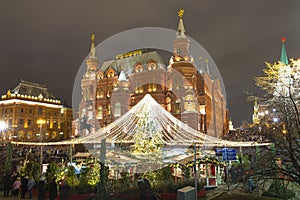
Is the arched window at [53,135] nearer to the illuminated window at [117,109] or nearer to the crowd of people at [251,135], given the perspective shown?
the illuminated window at [117,109]

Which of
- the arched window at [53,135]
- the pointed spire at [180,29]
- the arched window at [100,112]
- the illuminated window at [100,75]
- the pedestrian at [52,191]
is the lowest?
the pedestrian at [52,191]

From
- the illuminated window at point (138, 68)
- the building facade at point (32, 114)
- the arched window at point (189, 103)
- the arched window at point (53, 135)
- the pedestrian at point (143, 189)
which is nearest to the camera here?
the pedestrian at point (143, 189)

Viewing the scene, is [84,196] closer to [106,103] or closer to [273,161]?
[273,161]

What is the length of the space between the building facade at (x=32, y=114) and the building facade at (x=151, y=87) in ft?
43.3

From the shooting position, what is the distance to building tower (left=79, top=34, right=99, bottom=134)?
57.4 metres

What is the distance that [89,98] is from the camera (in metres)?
61.0

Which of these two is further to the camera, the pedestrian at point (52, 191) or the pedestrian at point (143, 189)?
the pedestrian at point (52, 191)

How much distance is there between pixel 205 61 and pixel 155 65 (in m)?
17.1

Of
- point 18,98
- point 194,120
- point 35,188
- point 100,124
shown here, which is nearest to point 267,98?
point 35,188

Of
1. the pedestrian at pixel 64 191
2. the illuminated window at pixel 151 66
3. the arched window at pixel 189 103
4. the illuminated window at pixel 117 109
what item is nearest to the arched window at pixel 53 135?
the illuminated window at pixel 117 109

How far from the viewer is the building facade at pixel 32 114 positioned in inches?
2497

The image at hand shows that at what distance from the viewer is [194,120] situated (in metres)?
45.3

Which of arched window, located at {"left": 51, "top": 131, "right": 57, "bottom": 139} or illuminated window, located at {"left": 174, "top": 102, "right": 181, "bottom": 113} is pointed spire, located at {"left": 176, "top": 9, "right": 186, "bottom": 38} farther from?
arched window, located at {"left": 51, "top": 131, "right": 57, "bottom": 139}

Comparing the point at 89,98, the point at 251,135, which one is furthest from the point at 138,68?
the point at 251,135
